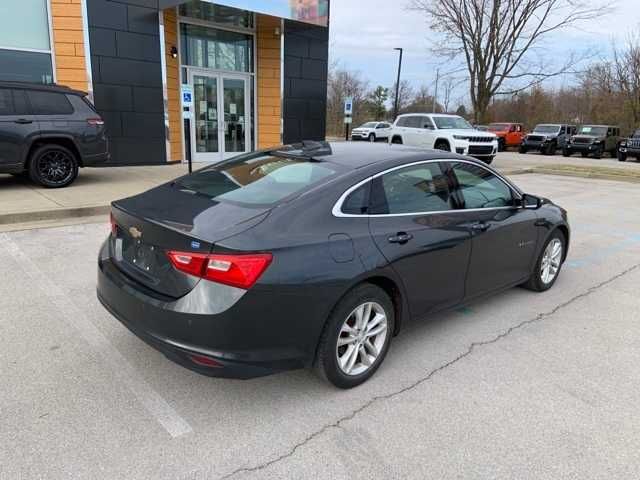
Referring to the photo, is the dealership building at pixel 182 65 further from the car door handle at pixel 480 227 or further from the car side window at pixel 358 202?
the car side window at pixel 358 202

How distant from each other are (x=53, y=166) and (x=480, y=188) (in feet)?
26.4

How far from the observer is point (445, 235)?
3652 millimetres

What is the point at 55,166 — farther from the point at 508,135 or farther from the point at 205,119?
the point at 508,135

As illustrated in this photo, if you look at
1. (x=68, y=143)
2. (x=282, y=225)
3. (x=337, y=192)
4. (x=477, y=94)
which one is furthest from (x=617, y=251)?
(x=477, y=94)

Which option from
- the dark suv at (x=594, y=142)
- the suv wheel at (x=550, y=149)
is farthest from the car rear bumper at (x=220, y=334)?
the suv wheel at (x=550, y=149)

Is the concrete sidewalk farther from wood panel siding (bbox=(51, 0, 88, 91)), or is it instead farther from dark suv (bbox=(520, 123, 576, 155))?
dark suv (bbox=(520, 123, 576, 155))

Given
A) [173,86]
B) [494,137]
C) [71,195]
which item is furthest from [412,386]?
[494,137]

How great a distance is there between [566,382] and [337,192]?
2018 mm

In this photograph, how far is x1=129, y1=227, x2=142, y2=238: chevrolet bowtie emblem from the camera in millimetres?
3062

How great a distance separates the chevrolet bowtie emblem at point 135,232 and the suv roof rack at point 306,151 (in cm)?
130

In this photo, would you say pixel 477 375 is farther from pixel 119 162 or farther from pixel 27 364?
pixel 119 162

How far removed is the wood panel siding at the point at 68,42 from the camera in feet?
37.7

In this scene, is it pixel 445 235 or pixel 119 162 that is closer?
pixel 445 235

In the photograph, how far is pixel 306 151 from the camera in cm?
394
